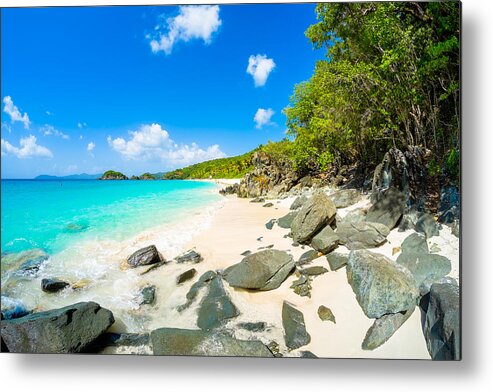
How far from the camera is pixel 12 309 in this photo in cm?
270

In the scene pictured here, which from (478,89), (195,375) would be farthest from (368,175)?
(195,375)

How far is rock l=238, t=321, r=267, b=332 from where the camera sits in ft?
8.38

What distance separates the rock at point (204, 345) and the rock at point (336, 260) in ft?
3.75

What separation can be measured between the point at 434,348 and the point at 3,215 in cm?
437

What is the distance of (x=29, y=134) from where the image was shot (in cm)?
286

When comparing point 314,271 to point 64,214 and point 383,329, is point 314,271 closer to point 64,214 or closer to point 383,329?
point 383,329

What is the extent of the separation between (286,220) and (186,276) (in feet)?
5.85

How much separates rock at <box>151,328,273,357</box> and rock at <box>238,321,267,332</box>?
0.10 meters

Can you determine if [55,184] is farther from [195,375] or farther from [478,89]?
[478,89]

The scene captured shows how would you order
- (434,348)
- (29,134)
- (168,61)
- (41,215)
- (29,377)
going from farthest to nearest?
(41,215)
(168,61)
(29,134)
(29,377)
(434,348)

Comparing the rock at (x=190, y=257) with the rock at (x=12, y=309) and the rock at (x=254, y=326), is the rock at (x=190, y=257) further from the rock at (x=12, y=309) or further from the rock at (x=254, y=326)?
the rock at (x=12, y=309)

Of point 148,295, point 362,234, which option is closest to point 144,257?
point 148,295

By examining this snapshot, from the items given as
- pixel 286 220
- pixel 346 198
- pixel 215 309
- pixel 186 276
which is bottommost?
pixel 215 309

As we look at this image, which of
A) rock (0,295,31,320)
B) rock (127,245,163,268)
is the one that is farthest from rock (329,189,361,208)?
rock (0,295,31,320)
